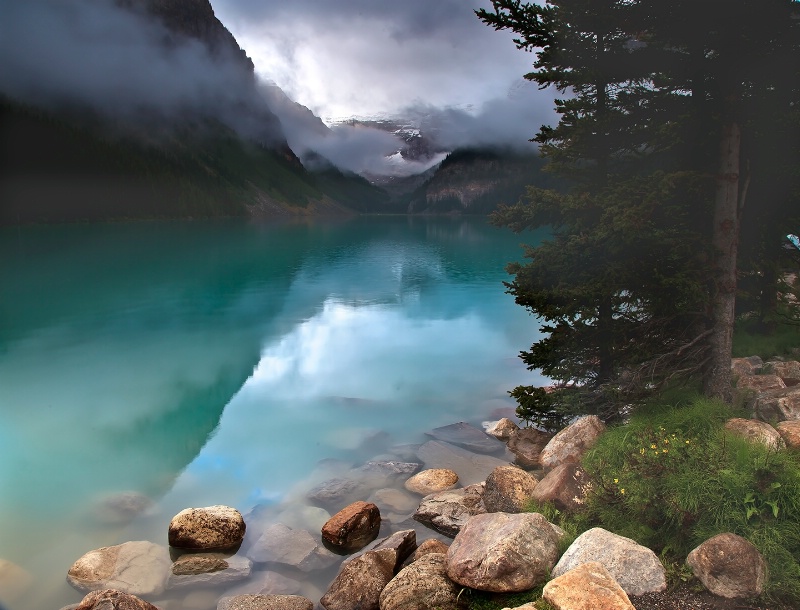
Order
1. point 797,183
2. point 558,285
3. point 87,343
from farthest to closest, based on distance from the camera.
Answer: point 87,343 < point 797,183 < point 558,285

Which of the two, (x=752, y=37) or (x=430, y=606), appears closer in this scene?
(x=430, y=606)

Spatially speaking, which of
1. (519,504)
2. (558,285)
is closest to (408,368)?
(558,285)

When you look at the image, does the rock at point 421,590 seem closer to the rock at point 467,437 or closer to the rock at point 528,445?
the rock at point 528,445

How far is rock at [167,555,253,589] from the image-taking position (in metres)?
10.8

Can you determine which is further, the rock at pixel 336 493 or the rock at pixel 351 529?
the rock at pixel 336 493

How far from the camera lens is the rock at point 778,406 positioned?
39.7 ft

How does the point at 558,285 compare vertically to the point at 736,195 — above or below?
below

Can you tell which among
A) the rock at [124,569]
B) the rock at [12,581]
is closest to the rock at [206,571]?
the rock at [124,569]

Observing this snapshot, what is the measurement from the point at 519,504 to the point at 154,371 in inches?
871

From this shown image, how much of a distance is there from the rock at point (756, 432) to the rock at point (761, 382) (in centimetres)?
513

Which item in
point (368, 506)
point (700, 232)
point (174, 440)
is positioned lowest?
point (174, 440)

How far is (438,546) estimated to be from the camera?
1073cm

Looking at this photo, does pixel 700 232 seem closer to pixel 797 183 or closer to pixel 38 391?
pixel 797 183

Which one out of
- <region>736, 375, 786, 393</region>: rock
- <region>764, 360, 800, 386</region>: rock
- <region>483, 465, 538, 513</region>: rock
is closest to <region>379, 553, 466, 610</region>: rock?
<region>483, 465, 538, 513</region>: rock
